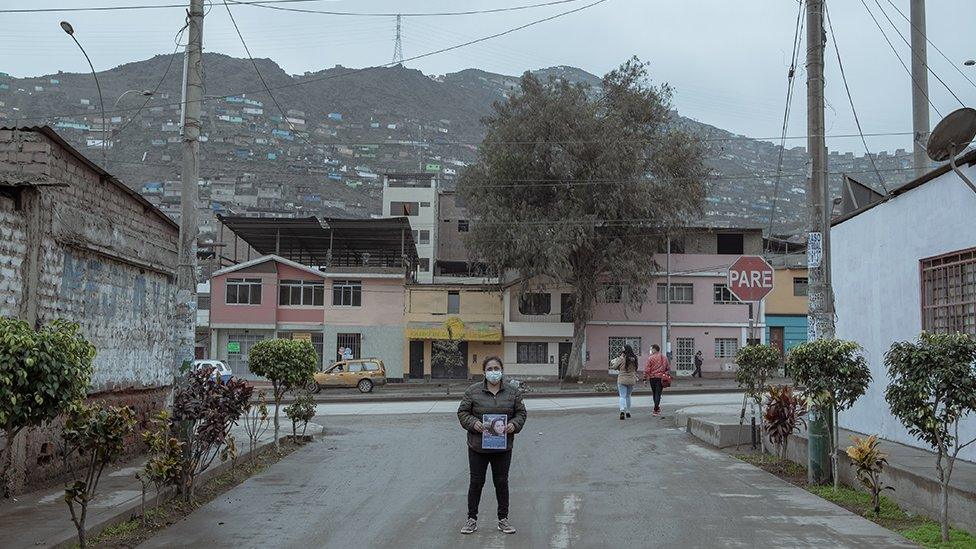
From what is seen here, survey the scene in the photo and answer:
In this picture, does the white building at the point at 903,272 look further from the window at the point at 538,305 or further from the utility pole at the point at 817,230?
the window at the point at 538,305

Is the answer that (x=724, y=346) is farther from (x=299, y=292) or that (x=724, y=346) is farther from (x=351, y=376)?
(x=299, y=292)

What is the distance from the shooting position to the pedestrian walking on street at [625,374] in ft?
Result: 64.3

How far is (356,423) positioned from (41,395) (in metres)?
15.3

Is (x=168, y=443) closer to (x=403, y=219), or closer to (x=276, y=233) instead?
(x=403, y=219)

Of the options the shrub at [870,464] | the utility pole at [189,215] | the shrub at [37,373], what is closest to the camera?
the shrub at [37,373]

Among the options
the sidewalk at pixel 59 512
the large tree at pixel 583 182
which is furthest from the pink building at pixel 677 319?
the sidewalk at pixel 59 512

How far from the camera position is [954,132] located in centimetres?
1051

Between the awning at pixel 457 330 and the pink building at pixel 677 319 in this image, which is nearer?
the awning at pixel 457 330

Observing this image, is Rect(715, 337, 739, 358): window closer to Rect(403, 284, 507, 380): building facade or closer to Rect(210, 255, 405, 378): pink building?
Rect(403, 284, 507, 380): building facade

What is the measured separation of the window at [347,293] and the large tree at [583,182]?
8.74 metres

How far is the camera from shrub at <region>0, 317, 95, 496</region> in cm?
600

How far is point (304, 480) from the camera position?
11938 mm

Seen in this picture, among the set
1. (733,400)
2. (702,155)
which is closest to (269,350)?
(733,400)

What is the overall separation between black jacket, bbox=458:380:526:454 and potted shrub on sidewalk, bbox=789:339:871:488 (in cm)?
373
